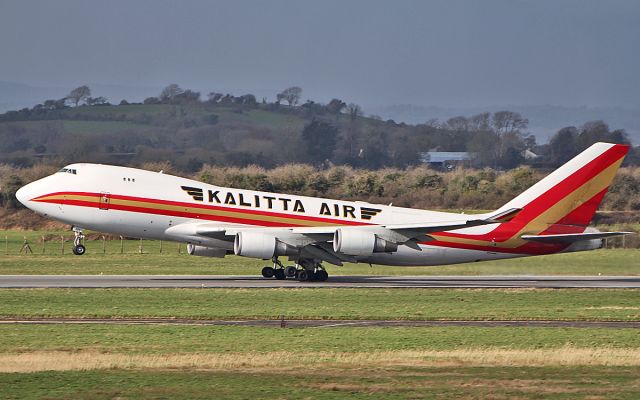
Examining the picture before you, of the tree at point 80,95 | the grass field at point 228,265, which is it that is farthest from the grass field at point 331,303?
the tree at point 80,95

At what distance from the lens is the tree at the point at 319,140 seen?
129 m

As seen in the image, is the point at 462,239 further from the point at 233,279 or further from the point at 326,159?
the point at 326,159

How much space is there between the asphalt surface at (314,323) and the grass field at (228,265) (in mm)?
19269

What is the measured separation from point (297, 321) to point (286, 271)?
53.9 ft

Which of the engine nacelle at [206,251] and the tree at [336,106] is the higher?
the tree at [336,106]

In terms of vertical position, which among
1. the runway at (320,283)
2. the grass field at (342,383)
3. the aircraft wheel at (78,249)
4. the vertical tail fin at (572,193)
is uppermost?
the vertical tail fin at (572,193)

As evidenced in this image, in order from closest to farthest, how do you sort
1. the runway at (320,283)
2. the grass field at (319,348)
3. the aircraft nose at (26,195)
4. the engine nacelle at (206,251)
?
the grass field at (319,348) → the runway at (320,283) → the aircraft nose at (26,195) → the engine nacelle at (206,251)

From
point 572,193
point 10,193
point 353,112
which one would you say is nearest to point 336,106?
point 353,112

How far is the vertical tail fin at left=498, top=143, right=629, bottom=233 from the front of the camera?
49.8m

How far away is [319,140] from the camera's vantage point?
137625 millimetres

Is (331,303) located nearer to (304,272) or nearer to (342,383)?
(304,272)

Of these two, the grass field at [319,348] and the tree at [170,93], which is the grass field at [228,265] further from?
the tree at [170,93]

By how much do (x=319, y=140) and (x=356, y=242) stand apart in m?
91.7

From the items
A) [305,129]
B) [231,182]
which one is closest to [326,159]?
[305,129]
